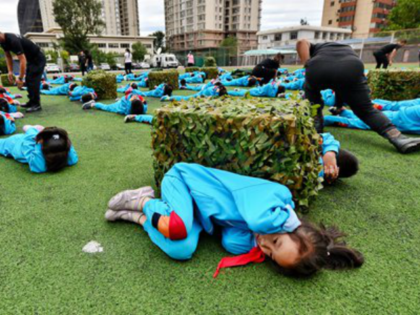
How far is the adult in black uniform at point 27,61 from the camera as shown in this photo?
19.9 ft

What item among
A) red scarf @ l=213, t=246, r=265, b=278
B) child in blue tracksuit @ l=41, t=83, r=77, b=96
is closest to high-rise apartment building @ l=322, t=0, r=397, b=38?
child in blue tracksuit @ l=41, t=83, r=77, b=96

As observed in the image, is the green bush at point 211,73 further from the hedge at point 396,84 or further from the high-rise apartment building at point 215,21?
the high-rise apartment building at point 215,21

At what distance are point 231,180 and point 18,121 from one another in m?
6.19

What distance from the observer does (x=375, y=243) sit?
2.06 m

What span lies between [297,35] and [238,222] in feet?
Result: 222

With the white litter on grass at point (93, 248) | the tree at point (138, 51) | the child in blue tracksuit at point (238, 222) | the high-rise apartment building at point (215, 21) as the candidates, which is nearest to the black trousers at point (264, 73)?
the child in blue tracksuit at point (238, 222)

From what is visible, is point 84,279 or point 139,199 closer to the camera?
point 84,279

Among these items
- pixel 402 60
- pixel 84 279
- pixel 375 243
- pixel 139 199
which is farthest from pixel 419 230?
pixel 402 60

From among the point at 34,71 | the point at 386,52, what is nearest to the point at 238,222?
the point at 34,71

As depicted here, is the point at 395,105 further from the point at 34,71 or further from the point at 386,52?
the point at 34,71

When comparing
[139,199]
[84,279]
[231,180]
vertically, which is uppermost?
[231,180]

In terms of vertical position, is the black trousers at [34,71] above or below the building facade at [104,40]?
below

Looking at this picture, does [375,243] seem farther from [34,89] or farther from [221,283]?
[34,89]

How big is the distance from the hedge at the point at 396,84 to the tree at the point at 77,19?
4337 cm
